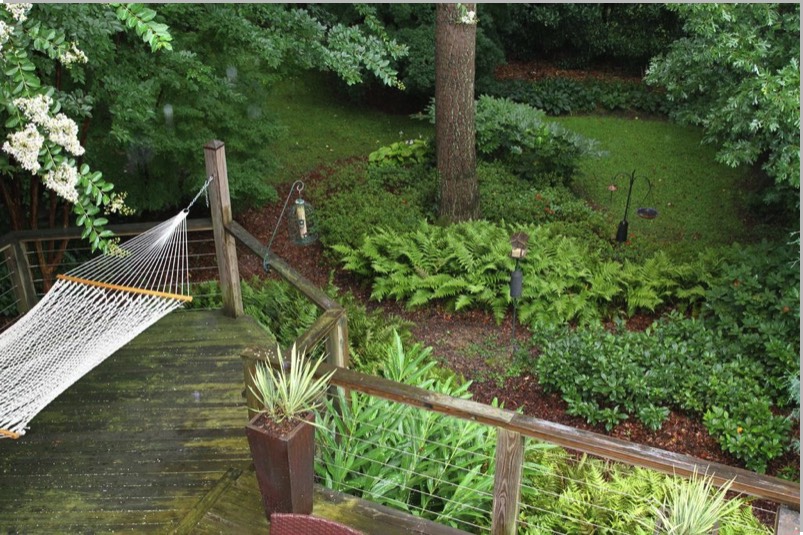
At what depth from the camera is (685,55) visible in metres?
6.44

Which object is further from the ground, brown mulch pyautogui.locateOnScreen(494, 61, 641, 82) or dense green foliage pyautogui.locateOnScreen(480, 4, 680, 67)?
dense green foliage pyautogui.locateOnScreen(480, 4, 680, 67)

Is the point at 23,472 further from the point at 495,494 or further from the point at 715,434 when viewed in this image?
the point at 715,434

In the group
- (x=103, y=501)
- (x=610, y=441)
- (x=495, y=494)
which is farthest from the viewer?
(x=103, y=501)

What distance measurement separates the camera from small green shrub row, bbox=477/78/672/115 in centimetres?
1118

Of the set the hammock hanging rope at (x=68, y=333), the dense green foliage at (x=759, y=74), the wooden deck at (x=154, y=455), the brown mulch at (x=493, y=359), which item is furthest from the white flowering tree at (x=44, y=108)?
the dense green foliage at (x=759, y=74)

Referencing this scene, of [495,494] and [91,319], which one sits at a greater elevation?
[91,319]

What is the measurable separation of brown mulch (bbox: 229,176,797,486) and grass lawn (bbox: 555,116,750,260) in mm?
2131

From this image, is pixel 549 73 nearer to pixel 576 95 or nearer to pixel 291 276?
pixel 576 95

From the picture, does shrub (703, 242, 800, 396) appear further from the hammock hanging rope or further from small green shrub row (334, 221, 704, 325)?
the hammock hanging rope

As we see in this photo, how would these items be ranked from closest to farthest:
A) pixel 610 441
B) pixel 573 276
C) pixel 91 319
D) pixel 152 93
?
pixel 610 441
pixel 91 319
pixel 152 93
pixel 573 276

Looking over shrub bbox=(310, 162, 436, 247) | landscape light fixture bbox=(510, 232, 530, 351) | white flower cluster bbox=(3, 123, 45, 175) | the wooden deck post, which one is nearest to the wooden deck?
the wooden deck post

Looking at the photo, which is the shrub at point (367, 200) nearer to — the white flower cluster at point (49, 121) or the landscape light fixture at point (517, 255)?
the landscape light fixture at point (517, 255)

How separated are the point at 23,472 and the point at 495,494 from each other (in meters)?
2.40

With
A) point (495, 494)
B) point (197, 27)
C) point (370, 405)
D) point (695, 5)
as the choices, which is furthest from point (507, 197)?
point (495, 494)
